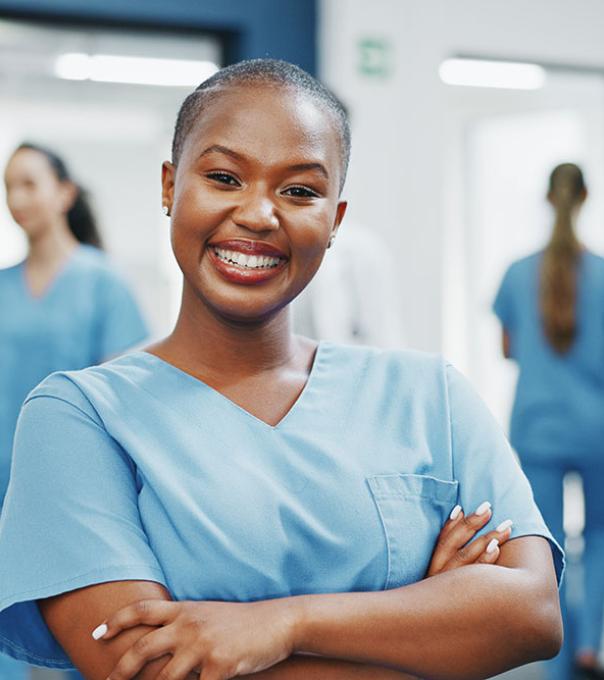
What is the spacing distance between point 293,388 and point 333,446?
0.30 ft

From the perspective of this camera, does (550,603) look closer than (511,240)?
Yes

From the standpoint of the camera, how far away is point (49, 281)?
2.41m

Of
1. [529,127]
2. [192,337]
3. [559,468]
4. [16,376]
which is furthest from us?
[529,127]

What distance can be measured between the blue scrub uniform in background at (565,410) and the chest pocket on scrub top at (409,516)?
5.45 feet

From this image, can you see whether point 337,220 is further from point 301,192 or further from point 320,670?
point 320,670

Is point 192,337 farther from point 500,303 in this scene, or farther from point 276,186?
point 500,303

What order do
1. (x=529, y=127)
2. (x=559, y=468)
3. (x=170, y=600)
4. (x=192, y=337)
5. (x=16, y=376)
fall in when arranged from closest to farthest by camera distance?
(x=170, y=600), (x=192, y=337), (x=16, y=376), (x=559, y=468), (x=529, y=127)

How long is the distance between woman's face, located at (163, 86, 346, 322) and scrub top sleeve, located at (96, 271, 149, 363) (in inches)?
55.5

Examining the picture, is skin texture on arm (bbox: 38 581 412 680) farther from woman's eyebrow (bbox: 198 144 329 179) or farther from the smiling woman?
woman's eyebrow (bbox: 198 144 329 179)

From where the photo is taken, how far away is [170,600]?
0.92 meters

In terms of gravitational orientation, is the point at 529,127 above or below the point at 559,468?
above

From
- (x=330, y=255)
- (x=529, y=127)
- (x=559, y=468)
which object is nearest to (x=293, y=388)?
(x=330, y=255)

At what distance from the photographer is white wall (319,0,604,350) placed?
3.72 metres

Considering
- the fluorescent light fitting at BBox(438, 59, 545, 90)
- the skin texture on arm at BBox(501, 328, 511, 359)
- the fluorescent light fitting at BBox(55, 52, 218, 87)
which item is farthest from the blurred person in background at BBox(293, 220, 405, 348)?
the fluorescent light fitting at BBox(438, 59, 545, 90)
